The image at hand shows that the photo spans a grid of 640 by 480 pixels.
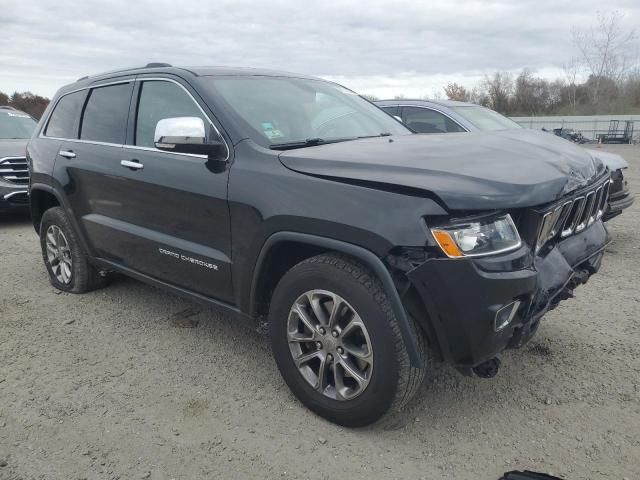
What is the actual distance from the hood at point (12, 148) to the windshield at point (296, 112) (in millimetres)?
6061

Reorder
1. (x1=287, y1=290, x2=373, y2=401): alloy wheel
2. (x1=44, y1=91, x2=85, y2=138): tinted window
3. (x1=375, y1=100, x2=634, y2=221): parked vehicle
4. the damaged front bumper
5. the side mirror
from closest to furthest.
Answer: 1. the damaged front bumper
2. (x1=287, y1=290, x2=373, y2=401): alloy wheel
3. the side mirror
4. (x1=44, y1=91, x2=85, y2=138): tinted window
5. (x1=375, y1=100, x2=634, y2=221): parked vehicle

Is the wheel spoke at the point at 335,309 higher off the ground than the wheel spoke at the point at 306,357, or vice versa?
the wheel spoke at the point at 335,309

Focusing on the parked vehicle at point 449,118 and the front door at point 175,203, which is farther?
the parked vehicle at point 449,118

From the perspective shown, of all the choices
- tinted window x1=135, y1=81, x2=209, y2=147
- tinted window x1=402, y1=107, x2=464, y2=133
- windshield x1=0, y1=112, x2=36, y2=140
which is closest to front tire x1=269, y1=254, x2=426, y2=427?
tinted window x1=135, y1=81, x2=209, y2=147

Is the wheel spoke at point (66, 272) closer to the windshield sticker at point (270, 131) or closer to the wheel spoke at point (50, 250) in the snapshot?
the wheel spoke at point (50, 250)

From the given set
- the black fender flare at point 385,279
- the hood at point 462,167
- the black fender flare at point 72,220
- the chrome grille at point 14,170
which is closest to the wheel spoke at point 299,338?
the black fender flare at point 385,279

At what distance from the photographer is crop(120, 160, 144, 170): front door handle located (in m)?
3.55

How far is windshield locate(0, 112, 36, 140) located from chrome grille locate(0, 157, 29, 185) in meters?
1.21

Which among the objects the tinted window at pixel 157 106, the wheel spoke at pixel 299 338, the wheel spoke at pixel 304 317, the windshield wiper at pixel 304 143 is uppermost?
the tinted window at pixel 157 106

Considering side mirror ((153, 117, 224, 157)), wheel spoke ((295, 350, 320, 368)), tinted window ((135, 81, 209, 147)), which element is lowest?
wheel spoke ((295, 350, 320, 368))

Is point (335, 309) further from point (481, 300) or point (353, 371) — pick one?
point (481, 300)

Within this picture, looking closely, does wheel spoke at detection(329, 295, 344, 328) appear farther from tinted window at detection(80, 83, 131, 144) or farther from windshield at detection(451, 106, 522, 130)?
windshield at detection(451, 106, 522, 130)

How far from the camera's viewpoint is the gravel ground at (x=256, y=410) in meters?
2.47

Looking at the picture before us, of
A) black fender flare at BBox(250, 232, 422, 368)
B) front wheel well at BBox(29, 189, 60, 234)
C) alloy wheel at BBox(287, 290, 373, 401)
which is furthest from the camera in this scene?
front wheel well at BBox(29, 189, 60, 234)
